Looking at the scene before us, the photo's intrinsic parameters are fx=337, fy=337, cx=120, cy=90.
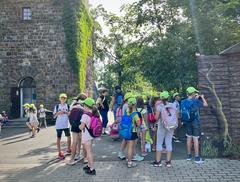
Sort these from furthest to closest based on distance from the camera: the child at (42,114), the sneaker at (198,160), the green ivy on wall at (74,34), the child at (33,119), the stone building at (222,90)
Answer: the green ivy on wall at (74,34) → the child at (42,114) → the child at (33,119) → the stone building at (222,90) → the sneaker at (198,160)

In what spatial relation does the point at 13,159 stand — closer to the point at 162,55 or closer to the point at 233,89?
the point at 233,89

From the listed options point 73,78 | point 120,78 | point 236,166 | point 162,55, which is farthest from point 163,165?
point 120,78

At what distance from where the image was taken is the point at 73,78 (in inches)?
857

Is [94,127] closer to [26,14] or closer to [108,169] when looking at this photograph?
[108,169]

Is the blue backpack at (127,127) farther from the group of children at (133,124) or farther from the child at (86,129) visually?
the child at (86,129)

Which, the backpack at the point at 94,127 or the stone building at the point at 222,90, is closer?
the backpack at the point at 94,127

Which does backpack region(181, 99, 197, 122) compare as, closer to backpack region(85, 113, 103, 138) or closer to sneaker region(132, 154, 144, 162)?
sneaker region(132, 154, 144, 162)

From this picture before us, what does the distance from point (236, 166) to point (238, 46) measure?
3.44 metres

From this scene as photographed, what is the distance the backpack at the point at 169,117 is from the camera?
331 inches

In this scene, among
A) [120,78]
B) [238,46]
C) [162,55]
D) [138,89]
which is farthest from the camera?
[138,89]

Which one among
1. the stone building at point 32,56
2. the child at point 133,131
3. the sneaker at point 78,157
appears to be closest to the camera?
the child at point 133,131

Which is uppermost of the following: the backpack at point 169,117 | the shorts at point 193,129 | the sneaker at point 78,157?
the backpack at point 169,117

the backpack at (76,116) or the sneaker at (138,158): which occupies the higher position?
the backpack at (76,116)

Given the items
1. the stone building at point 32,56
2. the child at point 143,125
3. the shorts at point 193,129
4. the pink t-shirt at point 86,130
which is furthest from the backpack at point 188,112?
the stone building at point 32,56
